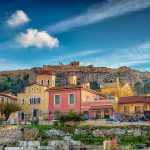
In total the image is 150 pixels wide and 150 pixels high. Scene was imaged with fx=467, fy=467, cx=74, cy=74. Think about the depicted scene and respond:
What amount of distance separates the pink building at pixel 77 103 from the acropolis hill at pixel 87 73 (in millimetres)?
61917

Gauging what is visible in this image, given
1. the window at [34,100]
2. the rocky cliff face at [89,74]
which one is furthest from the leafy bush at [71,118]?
the rocky cliff face at [89,74]

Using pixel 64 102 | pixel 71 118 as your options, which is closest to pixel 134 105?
pixel 64 102

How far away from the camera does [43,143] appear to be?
46969 mm

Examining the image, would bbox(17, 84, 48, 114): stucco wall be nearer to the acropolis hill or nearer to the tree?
the tree

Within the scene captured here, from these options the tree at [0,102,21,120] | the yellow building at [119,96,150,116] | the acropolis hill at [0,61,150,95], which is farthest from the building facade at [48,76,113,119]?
the acropolis hill at [0,61,150,95]

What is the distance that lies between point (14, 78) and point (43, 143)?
88629 millimetres

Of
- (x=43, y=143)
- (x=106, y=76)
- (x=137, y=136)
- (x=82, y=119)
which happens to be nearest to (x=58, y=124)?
(x=82, y=119)

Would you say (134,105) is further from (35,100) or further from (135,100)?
(35,100)

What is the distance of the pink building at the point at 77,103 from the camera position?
60.0 meters

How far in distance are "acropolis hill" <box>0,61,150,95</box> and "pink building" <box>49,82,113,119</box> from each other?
61.9 meters

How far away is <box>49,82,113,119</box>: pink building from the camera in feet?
197

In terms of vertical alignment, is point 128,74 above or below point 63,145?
above

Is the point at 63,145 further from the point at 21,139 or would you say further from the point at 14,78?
the point at 14,78

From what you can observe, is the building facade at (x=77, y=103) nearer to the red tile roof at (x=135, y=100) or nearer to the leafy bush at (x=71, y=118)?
the red tile roof at (x=135, y=100)
